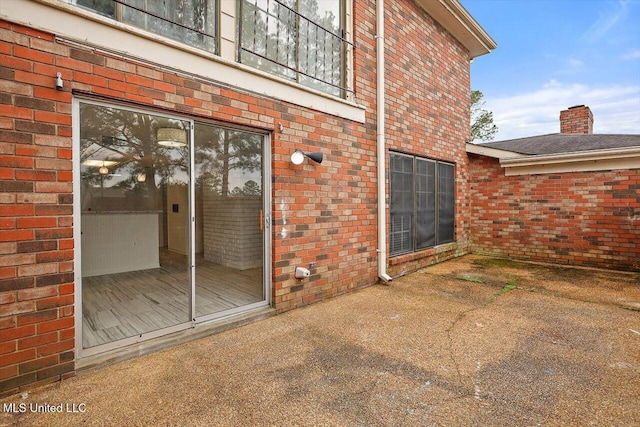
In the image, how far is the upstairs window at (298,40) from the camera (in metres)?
3.47

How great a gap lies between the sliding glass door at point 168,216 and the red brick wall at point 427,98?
258 centimetres

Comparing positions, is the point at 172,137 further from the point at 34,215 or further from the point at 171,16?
the point at 34,215

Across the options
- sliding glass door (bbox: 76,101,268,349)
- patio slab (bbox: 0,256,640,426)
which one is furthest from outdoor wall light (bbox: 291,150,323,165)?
patio slab (bbox: 0,256,640,426)

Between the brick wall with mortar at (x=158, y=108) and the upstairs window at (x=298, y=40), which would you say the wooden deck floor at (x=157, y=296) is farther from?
the upstairs window at (x=298, y=40)

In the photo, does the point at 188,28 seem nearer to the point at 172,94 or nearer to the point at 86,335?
the point at 172,94

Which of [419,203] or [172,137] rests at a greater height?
[172,137]

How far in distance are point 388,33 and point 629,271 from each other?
6148mm

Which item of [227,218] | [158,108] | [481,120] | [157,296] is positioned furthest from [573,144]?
[481,120]

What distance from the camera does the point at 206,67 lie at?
2865 millimetres

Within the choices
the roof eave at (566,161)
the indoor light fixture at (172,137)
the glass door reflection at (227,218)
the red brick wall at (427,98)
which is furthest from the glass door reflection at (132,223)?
the roof eave at (566,161)

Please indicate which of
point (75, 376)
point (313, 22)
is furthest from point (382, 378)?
point (313, 22)

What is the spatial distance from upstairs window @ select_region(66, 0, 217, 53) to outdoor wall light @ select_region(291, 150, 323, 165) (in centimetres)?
134

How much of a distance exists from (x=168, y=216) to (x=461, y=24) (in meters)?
6.90

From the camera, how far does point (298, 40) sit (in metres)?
3.93
